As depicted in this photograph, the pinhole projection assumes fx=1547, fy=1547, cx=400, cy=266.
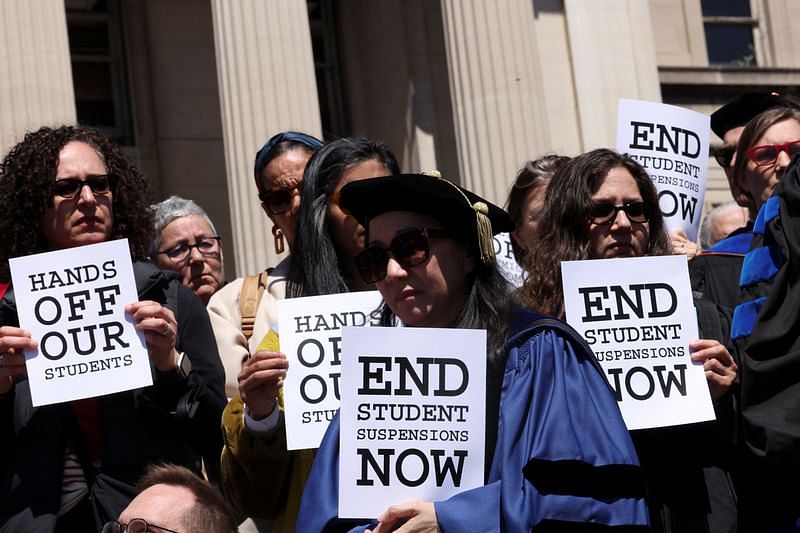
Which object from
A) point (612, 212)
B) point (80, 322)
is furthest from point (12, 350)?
point (612, 212)

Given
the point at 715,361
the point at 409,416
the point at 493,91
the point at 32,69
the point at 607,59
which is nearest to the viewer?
the point at 409,416

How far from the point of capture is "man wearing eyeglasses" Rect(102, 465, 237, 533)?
4645 millimetres

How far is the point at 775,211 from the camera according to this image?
566 cm

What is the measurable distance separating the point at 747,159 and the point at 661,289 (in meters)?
1.40

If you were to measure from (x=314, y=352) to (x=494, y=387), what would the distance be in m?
1.10

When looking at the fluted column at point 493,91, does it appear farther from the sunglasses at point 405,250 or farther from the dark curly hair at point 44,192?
the sunglasses at point 405,250

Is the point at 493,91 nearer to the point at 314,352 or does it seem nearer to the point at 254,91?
the point at 254,91

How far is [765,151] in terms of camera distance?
681 cm

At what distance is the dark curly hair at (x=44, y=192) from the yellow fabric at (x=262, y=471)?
1.05m

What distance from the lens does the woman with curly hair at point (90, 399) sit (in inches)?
227

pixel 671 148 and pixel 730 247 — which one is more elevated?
pixel 671 148

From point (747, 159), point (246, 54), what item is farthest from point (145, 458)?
point (246, 54)

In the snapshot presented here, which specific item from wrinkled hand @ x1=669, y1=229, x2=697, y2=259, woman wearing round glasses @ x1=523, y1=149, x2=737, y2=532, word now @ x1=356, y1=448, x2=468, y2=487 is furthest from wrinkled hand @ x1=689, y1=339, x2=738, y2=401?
wrinkled hand @ x1=669, y1=229, x2=697, y2=259

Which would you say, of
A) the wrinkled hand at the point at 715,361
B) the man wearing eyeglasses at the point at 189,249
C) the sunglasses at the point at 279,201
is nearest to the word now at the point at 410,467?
the wrinkled hand at the point at 715,361
